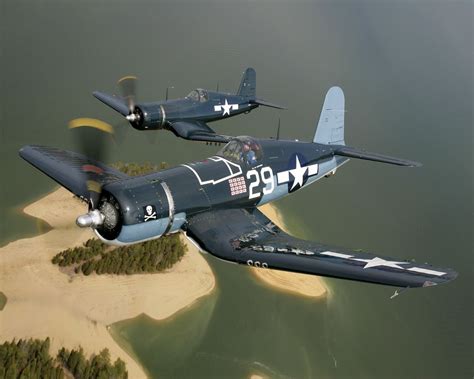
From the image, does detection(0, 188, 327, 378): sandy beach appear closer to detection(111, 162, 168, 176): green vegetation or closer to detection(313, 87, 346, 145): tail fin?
detection(111, 162, 168, 176): green vegetation

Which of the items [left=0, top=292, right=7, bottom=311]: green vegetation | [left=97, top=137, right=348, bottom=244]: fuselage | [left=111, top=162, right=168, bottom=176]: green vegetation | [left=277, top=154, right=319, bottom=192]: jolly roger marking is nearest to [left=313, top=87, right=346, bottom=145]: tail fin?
[left=97, top=137, right=348, bottom=244]: fuselage

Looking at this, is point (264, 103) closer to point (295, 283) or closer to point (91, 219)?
point (295, 283)

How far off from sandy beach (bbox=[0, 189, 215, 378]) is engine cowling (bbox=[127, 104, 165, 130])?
17.7 feet

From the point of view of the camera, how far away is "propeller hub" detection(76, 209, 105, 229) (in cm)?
859

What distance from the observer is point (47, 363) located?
373 inches

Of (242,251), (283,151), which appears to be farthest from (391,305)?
(242,251)

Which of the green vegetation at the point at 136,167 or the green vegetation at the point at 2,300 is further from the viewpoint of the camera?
the green vegetation at the point at 136,167

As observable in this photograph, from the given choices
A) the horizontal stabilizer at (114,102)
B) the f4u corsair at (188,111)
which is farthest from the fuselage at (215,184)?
the horizontal stabilizer at (114,102)

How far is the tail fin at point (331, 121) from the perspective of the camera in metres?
14.1

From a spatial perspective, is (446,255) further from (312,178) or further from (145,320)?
(145,320)

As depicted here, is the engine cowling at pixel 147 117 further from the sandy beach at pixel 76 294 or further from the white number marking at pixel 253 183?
the white number marking at pixel 253 183

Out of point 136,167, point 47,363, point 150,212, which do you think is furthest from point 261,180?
point 136,167

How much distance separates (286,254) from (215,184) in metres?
2.42

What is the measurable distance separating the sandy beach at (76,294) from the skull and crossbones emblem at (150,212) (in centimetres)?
Answer: 295
